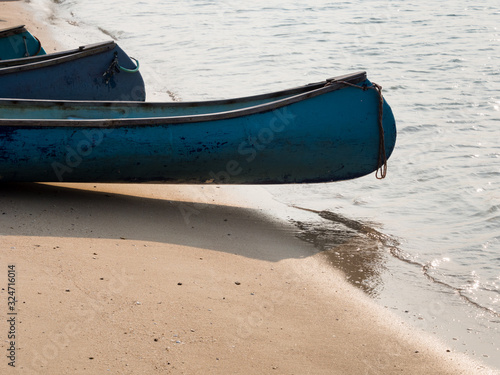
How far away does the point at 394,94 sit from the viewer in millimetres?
9953

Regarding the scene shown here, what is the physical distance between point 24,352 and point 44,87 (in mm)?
4666

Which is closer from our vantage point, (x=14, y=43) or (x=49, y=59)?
(x=49, y=59)

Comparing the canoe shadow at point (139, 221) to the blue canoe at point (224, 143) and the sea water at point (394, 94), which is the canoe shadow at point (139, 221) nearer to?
the blue canoe at point (224, 143)

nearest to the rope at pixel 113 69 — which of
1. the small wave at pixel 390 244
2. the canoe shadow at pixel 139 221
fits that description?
the canoe shadow at pixel 139 221

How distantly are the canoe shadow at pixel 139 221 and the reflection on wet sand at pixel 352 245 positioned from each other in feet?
0.70

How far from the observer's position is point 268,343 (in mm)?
3588

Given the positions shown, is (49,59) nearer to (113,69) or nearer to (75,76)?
(75,76)

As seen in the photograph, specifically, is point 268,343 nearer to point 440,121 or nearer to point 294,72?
point 440,121

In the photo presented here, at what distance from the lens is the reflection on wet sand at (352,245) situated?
481 cm

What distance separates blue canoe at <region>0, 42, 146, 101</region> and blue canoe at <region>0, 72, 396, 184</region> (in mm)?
1029

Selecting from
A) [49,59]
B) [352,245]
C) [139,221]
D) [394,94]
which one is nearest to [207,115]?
[139,221]

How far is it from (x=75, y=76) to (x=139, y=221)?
9.72 feet

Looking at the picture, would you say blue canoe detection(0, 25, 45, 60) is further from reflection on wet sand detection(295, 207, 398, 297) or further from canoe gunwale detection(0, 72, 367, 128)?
reflection on wet sand detection(295, 207, 398, 297)

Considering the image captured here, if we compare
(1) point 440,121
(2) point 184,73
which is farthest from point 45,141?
(2) point 184,73
